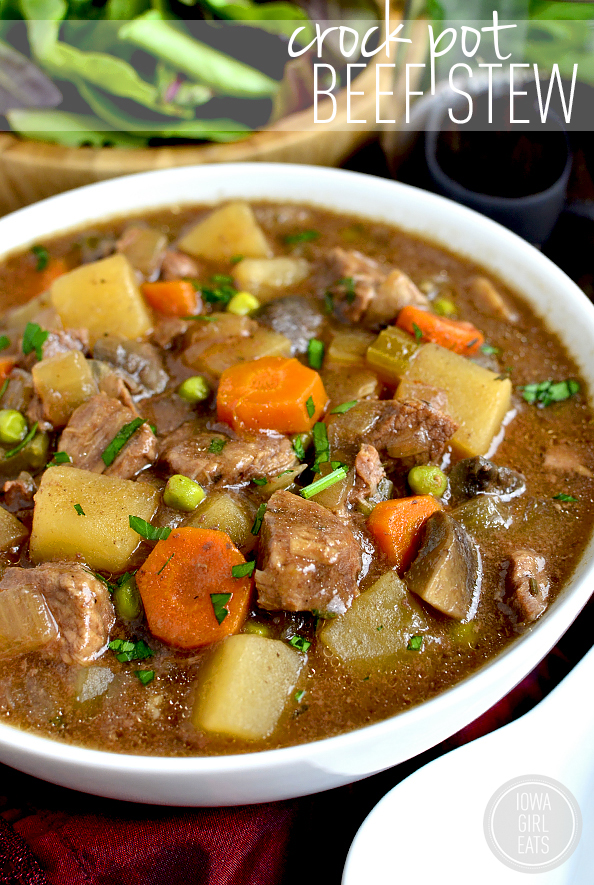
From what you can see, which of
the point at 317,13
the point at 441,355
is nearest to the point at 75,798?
the point at 441,355

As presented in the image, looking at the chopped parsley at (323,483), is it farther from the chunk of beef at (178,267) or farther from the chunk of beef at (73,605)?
the chunk of beef at (178,267)

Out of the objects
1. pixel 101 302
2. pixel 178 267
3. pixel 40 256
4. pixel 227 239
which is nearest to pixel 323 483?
pixel 101 302

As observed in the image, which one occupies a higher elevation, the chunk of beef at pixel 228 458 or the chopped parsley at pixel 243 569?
the chunk of beef at pixel 228 458

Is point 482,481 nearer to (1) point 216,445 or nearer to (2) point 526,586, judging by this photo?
(2) point 526,586

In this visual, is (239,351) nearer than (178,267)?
Yes

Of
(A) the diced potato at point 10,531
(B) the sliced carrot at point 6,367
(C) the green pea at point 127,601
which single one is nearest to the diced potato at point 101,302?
(B) the sliced carrot at point 6,367
